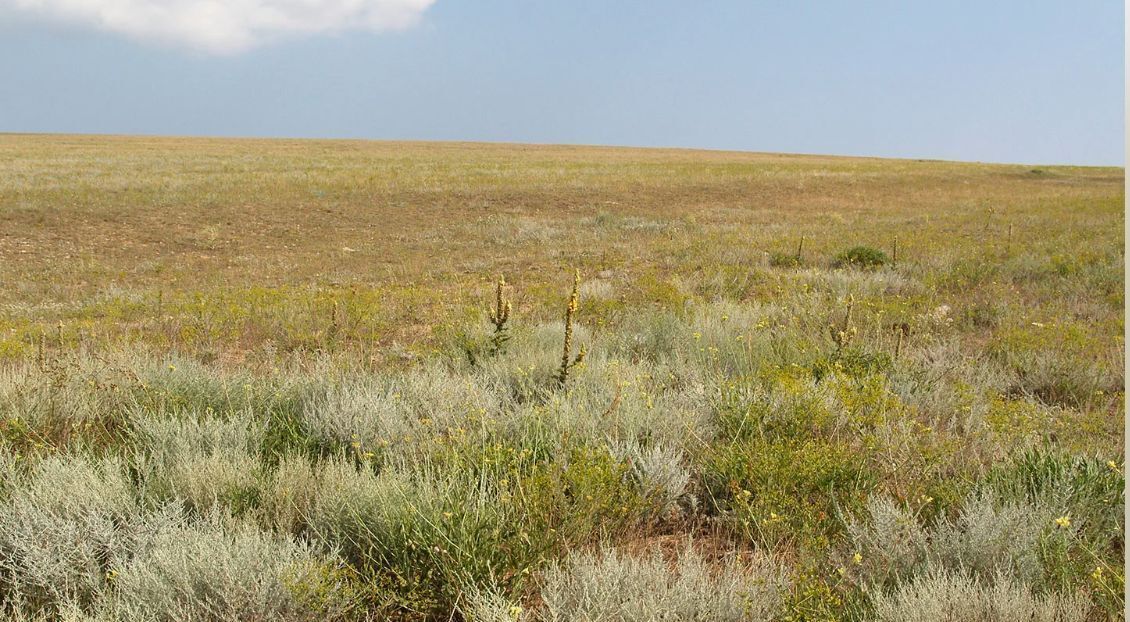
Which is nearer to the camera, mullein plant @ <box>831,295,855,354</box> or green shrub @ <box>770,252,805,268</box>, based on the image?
mullein plant @ <box>831,295,855,354</box>

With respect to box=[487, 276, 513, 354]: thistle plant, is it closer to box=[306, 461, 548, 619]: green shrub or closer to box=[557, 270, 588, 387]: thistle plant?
box=[557, 270, 588, 387]: thistle plant

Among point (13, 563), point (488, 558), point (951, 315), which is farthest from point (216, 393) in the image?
point (951, 315)

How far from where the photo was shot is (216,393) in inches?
166

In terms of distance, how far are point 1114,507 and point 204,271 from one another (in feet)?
44.6

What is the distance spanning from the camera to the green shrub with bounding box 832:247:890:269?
11.3 metres

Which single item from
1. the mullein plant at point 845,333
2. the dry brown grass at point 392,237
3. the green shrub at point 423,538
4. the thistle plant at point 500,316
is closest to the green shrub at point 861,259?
the dry brown grass at point 392,237

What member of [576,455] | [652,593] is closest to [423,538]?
[652,593]

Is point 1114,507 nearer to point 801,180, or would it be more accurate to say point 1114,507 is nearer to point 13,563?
point 13,563

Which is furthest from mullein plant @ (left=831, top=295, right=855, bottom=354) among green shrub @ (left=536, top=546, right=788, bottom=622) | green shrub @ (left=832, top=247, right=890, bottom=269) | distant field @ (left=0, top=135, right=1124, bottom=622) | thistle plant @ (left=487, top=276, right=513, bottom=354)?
green shrub @ (left=832, top=247, right=890, bottom=269)

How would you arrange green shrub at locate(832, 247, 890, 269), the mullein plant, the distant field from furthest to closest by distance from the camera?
green shrub at locate(832, 247, 890, 269) < the mullein plant < the distant field

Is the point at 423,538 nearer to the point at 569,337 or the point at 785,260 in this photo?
the point at 569,337

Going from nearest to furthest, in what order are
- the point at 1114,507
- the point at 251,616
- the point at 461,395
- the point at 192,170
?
the point at 251,616 < the point at 1114,507 < the point at 461,395 < the point at 192,170

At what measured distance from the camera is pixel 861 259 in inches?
460

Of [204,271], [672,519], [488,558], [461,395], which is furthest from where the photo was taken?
[204,271]
